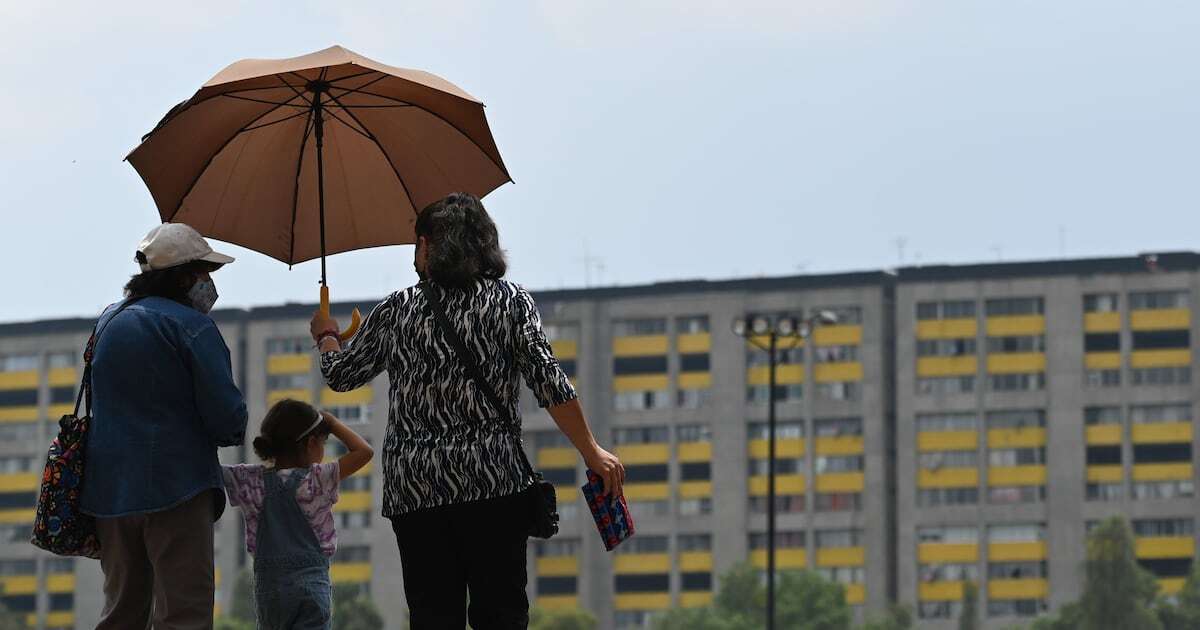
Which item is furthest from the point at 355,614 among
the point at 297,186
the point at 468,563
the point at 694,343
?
the point at 468,563

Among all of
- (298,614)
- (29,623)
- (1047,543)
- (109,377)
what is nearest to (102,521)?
(109,377)

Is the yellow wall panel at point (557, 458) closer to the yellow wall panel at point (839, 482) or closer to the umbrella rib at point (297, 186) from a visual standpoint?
the yellow wall panel at point (839, 482)

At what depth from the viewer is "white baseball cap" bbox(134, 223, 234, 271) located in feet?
19.1

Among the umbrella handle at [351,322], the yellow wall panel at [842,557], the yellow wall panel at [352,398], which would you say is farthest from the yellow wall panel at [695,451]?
the umbrella handle at [351,322]

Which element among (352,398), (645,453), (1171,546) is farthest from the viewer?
(352,398)

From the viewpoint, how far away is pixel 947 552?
108 m

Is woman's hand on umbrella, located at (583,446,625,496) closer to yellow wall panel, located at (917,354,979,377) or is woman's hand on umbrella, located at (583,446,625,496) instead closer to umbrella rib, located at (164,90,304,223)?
umbrella rib, located at (164,90,304,223)

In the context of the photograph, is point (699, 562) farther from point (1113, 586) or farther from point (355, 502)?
point (1113, 586)

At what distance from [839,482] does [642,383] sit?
12748 mm

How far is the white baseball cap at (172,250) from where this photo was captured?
5809 millimetres

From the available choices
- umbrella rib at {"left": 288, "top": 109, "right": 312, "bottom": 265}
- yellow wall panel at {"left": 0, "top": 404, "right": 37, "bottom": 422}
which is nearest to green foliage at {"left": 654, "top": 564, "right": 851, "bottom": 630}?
yellow wall panel at {"left": 0, "top": 404, "right": 37, "bottom": 422}

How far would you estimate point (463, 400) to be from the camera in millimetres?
5430

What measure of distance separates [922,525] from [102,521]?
105 meters

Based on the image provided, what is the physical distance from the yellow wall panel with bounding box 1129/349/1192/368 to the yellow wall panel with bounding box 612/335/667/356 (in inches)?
1022
